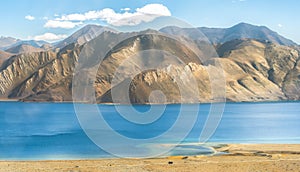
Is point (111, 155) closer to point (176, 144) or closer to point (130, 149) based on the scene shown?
point (130, 149)

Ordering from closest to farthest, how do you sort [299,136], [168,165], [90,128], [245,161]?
[168,165] < [245,161] < [299,136] < [90,128]

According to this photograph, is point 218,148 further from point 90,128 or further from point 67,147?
point 90,128

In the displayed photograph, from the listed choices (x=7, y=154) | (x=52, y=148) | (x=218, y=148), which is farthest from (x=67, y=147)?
(x=218, y=148)

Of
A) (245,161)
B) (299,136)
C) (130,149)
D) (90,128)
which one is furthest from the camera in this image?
(90,128)

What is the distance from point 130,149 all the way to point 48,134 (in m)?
38.2

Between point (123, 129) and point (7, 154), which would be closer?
point (7, 154)

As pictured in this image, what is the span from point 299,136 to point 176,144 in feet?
102

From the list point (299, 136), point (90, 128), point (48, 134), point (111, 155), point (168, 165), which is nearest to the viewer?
point (168, 165)

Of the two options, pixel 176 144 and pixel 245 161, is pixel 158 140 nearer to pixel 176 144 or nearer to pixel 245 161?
pixel 176 144

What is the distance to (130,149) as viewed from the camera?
7656cm

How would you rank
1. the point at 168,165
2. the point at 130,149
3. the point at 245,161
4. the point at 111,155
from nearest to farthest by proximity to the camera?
the point at 168,165 < the point at 245,161 < the point at 111,155 < the point at 130,149

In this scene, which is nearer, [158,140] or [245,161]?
[245,161]

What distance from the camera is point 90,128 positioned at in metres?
122

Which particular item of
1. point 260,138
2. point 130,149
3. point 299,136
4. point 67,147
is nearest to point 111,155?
point 130,149
